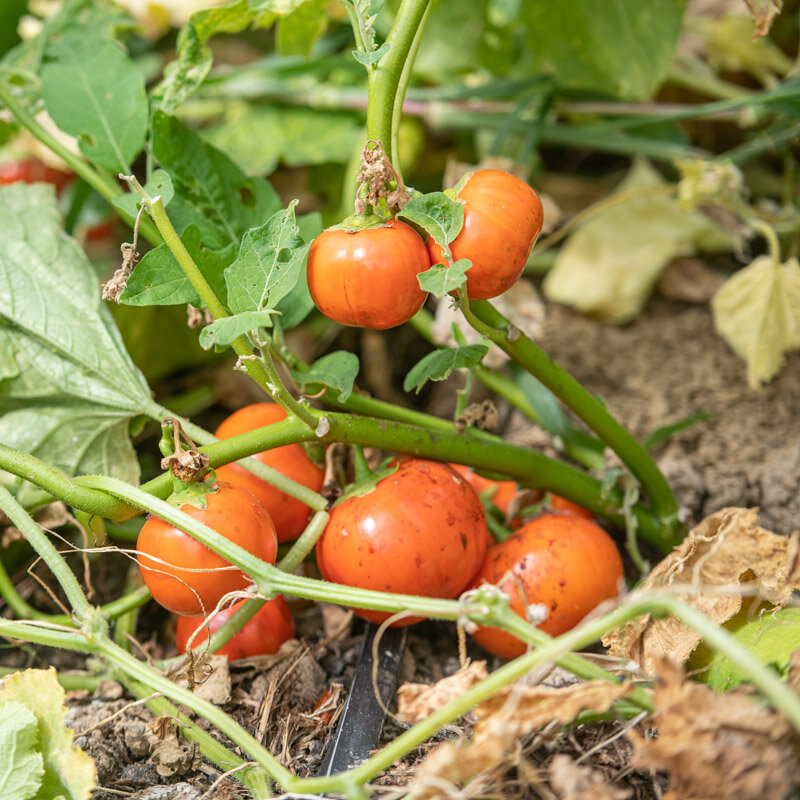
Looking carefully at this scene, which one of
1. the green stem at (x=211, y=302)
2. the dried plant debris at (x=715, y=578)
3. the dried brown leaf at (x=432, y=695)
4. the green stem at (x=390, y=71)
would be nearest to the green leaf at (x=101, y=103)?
the green stem at (x=211, y=302)

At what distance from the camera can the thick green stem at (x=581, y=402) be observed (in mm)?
959

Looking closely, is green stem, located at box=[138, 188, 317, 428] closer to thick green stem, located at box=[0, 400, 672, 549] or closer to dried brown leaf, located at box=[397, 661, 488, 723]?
thick green stem, located at box=[0, 400, 672, 549]

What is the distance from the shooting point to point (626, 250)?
170 centimetres

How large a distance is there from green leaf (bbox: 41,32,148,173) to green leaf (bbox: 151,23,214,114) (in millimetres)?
67

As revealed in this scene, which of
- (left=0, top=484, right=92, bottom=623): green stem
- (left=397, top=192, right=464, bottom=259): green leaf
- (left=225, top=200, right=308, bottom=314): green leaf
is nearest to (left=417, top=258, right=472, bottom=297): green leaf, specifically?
(left=397, top=192, right=464, bottom=259): green leaf

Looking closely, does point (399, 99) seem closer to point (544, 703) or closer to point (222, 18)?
point (222, 18)

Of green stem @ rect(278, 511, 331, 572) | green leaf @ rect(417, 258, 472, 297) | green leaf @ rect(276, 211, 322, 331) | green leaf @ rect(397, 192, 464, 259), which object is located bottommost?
green stem @ rect(278, 511, 331, 572)

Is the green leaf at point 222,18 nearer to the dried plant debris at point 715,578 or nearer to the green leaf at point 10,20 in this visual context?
the green leaf at point 10,20

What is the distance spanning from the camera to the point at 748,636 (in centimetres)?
94

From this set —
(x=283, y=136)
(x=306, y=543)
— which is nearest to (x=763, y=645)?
(x=306, y=543)

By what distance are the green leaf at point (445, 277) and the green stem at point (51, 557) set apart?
0.48 meters

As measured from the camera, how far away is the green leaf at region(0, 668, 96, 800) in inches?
31.9

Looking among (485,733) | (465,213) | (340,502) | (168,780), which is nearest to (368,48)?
(465,213)

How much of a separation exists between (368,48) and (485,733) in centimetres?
69
